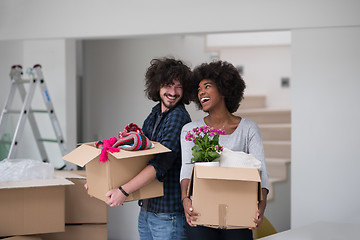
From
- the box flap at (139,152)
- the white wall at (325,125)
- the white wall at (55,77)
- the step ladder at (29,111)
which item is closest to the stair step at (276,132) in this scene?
the white wall at (325,125)

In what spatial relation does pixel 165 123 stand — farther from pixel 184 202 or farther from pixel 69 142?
pixel 69 142

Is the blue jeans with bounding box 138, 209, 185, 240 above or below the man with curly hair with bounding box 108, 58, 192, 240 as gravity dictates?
below

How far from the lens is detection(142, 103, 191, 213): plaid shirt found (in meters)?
1.77

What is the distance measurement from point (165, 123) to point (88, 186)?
1.46 feet

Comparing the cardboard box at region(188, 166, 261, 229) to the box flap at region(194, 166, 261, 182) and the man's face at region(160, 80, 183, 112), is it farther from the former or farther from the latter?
the man's face at region(160, 80, 183, 112)

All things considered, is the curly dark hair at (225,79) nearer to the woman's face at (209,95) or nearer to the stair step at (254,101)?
the woman's face at (209,95)

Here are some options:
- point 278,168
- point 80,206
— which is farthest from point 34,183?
point 278,168

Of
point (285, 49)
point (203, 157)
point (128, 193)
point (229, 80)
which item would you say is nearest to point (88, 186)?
point (128, 193)

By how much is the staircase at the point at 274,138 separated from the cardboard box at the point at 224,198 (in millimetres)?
2500

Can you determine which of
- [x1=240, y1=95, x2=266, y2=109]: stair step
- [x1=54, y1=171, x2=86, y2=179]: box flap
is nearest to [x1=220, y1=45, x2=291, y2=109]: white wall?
[x1=240, y1=95, x2=266, y2=109]: stair step

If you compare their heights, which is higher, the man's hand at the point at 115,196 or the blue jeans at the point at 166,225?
the man's hand at the point at 115,196

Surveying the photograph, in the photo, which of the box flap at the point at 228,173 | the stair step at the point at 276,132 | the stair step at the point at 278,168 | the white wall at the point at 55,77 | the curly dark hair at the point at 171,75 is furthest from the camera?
the stair step at the point at 276,132

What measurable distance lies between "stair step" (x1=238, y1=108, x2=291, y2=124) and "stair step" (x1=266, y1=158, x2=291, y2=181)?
73 cm

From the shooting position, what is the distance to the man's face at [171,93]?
6.09ft
